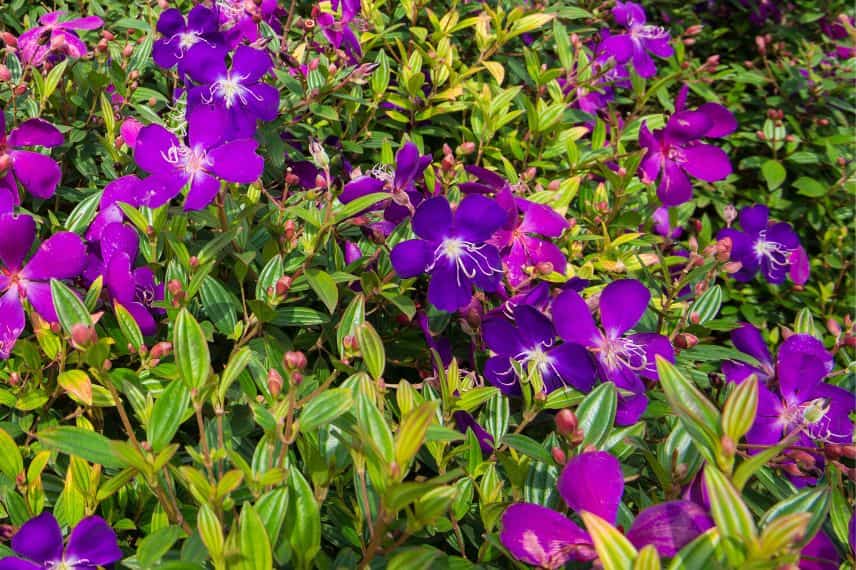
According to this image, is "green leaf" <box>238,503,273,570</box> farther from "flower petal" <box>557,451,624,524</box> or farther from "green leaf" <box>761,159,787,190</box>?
"green leaf" <box>761,159,787,190</box>

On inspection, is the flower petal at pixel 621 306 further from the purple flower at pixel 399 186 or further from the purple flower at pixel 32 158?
the purple flower at pixel 32 158

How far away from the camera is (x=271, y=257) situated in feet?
3.66

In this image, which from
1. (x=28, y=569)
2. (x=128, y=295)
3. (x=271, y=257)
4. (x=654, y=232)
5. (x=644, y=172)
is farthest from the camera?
(x=654, y=232)

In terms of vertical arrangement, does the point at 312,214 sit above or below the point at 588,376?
above

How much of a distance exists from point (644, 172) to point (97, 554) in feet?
4.02

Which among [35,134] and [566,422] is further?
[35,134]

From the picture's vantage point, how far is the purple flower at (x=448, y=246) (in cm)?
103

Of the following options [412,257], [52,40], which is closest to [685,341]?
[412,257]

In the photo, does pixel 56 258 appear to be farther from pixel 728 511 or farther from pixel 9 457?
pixel 728 511

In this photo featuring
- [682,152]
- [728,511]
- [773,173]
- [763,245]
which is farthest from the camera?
[773,173]

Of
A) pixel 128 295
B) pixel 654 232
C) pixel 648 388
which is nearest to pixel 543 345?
pixel 648 388

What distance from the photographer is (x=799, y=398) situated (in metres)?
1.05

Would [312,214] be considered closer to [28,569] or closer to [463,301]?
[463,301]

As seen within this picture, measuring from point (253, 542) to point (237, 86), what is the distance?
813 millimetres
